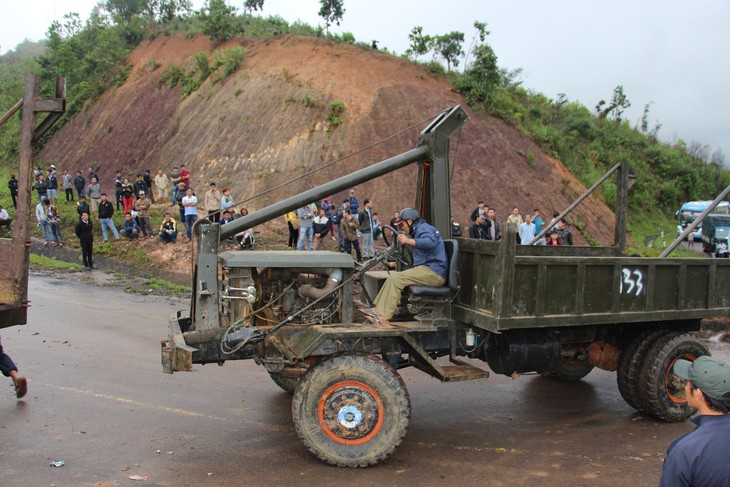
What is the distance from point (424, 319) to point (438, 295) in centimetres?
30

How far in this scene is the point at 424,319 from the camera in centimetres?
666

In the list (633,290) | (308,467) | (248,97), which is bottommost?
(308,467)

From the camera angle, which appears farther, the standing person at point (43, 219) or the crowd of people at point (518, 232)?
the standing person at point (43, 219)

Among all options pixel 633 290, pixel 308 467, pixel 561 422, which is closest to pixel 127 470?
pixel 308 467

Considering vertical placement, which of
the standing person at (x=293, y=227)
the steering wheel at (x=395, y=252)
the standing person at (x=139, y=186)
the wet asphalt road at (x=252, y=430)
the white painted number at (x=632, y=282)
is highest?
the standing person at (x=139, y=186)

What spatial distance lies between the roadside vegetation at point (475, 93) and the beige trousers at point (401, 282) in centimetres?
2138

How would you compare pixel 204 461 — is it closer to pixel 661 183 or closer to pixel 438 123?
pixel 438 123

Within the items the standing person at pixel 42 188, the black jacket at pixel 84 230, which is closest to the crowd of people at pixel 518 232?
the black jacket at pixel 84 230

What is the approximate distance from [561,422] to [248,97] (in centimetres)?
2565

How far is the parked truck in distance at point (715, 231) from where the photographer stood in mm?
24391

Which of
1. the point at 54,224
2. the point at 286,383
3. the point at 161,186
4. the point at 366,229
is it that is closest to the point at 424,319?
the point at 286,383

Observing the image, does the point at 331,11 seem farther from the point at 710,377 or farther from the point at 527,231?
the point at 710,377

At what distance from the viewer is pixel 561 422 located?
284 inches

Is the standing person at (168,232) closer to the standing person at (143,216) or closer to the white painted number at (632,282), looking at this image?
the standing person at (143,216)
